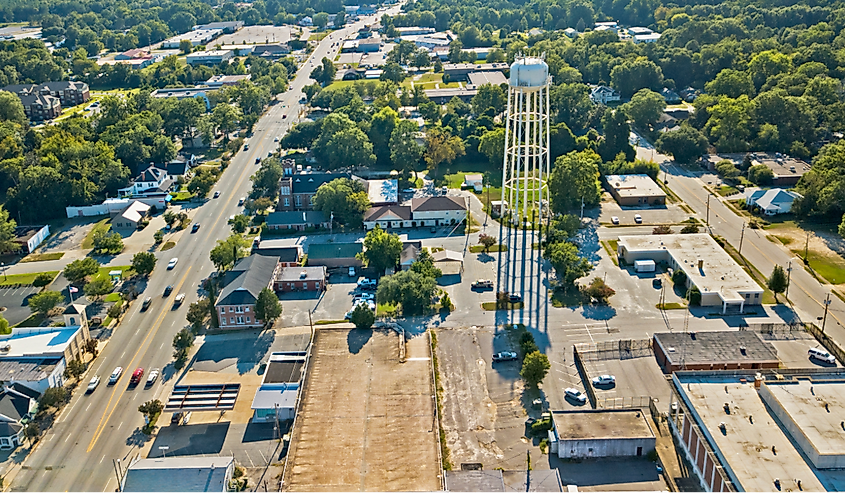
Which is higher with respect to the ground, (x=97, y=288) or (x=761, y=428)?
(x=761, y=428)

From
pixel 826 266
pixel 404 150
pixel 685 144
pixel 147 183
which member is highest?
pixel 404 150

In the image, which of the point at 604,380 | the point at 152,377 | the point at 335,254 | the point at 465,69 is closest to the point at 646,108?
the point at 465,69

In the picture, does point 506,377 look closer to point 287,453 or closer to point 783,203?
point 287,453

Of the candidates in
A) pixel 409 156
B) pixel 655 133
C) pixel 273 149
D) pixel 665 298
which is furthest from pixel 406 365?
pixel 655 133

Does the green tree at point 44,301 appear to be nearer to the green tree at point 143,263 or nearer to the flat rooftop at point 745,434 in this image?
the green tree at point 143,263

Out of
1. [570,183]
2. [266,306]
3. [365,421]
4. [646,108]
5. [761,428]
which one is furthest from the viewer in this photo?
[646,108]

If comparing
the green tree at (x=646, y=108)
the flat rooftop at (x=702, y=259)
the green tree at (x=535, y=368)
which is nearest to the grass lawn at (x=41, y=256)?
the green tree at (x=535, y=368)

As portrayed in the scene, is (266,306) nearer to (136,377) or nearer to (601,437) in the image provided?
(136,377)
